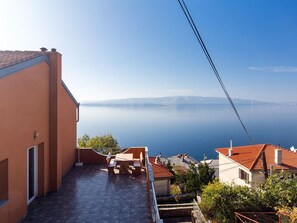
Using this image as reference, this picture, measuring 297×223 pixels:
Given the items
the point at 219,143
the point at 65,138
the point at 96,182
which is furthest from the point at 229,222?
the point at 219,143

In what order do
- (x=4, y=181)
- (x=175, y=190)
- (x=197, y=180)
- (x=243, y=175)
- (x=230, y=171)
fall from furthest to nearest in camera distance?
(x=230, y=171) → (x=175, y=190) → (x=243, y=175) → (x=197, y=180) → (x=4, y=181)

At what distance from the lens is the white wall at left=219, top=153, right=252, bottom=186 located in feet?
75.2

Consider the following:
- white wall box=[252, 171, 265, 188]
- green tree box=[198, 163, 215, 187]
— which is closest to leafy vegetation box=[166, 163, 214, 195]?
green tree box=[198, 163, 215, 187]

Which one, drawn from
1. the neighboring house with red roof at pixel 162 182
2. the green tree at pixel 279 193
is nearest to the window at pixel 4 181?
the green tree at pixel 279 193

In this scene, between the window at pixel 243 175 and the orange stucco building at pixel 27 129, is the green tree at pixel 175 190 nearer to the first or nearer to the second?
the window at pixel 243 175

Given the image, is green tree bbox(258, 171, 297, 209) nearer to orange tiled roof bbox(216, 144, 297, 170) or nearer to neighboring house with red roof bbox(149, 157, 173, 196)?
orange tiled roof bbox(216, 144, 297, 170)

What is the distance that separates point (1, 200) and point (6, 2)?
635cm

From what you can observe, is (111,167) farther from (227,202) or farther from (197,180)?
(197,180)

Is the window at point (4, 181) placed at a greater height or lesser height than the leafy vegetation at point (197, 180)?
greater

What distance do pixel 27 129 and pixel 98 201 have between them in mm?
3289

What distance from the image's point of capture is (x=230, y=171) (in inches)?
974

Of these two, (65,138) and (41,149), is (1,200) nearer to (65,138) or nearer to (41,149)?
(41,149)

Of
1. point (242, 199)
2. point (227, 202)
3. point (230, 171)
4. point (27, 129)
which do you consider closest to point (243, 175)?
point (230, 171)

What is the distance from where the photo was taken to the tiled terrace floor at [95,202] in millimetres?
6738
